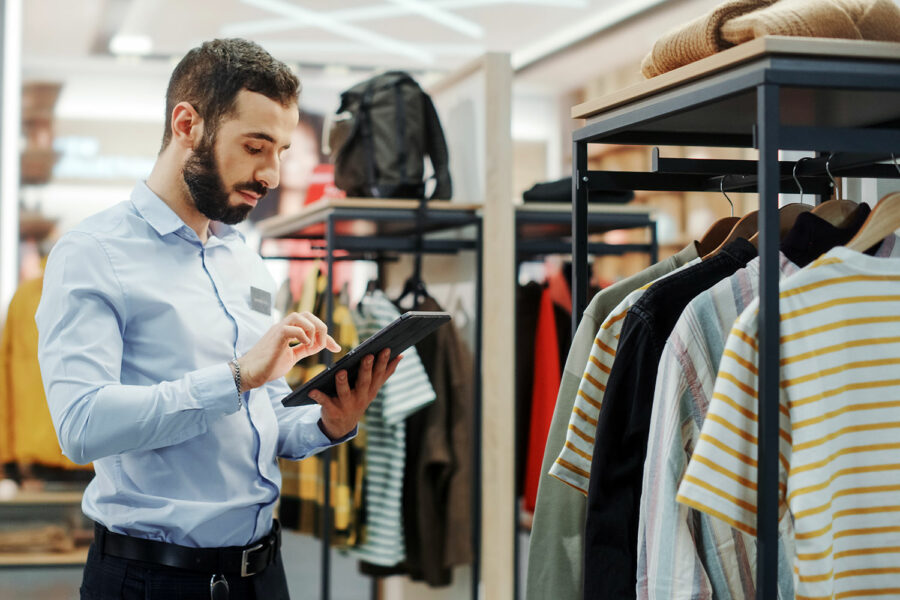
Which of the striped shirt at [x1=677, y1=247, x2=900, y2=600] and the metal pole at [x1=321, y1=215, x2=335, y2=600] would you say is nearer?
the striped shirt at [x1=677, y1=247, x2=900, y2=600]

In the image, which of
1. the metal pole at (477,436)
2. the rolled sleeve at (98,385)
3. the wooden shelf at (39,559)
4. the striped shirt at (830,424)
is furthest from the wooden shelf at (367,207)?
the striped shirt at (830,424)

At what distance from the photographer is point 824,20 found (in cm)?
116

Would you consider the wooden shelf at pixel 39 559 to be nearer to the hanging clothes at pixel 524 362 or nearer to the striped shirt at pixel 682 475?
the hanging clothes at pixel 524 362

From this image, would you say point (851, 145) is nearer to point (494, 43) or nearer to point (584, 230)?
point (584, 230)

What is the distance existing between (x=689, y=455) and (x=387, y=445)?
202 cm

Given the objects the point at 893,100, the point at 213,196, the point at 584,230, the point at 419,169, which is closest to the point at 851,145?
the point at 893,100

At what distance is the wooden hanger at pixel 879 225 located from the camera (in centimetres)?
124

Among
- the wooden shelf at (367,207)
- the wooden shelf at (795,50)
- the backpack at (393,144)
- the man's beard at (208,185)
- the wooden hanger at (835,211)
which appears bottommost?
the wooden hanger at (835,211)

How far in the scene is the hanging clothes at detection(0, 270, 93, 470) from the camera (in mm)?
4227

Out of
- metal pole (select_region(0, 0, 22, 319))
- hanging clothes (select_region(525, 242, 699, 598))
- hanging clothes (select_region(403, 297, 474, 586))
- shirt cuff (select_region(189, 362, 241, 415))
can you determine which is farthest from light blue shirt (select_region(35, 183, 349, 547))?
metal pole (select_region(0, 0, 22, 319))

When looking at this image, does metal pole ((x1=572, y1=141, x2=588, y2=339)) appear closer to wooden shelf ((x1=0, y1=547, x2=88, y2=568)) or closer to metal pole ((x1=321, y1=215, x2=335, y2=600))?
metal pole ((x1=321, y1=215, x2=335, y2=600))

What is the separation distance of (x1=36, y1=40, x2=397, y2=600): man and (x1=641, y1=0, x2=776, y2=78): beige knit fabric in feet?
2.21

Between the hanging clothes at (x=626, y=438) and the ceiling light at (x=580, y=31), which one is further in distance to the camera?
the ceiling light at (x=580, y=31)

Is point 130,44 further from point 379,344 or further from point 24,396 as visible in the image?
point 379,344
